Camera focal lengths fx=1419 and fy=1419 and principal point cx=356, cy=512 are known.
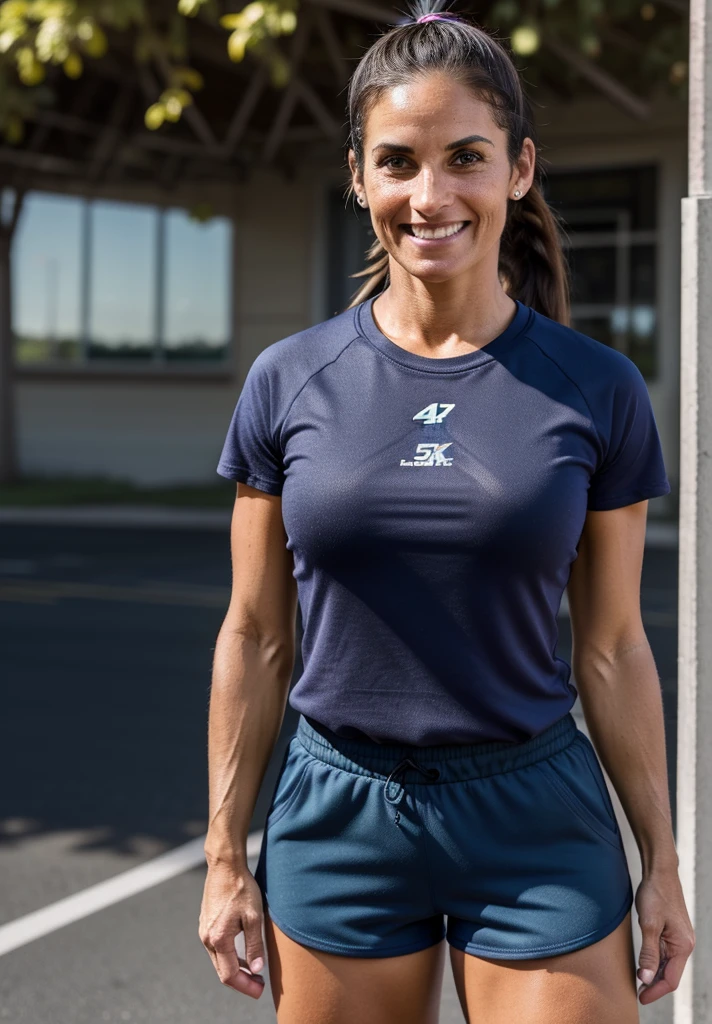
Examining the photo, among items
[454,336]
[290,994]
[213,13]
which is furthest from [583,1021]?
[213,13]

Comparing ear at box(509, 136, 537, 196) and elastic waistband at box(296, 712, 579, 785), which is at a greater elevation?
ear at box(509, 136, 537, 196)

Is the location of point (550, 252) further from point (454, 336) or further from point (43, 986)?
point (43, 986)

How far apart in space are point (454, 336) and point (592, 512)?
32 centimetres

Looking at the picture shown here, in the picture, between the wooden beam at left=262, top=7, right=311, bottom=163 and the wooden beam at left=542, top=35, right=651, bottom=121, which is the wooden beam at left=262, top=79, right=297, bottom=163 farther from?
the wooden beam at left=542, top=35, right=651, bottom=121

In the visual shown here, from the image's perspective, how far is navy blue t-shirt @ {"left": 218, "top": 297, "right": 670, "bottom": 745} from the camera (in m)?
1.92

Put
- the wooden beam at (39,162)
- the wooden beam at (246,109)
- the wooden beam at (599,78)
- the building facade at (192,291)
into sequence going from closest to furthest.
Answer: the wooden beam at (599,78)
the wooden beam at (246,109)
the building facade at (192,291)
the wooden beam at (39,162)

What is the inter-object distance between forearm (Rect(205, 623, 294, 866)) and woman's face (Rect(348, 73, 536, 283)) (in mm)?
607

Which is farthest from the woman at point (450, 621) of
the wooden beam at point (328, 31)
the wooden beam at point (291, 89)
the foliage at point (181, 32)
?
the wooden beam at point (291, 89)

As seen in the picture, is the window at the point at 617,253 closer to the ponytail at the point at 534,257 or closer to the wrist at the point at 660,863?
the ponytail at the point at 534,257

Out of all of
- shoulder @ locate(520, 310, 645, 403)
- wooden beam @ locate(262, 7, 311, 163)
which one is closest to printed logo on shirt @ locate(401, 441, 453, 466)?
shoulder @ locate(520, 310, 645, 403)

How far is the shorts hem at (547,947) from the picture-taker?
1905 millimetres

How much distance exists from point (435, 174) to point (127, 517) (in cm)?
1471

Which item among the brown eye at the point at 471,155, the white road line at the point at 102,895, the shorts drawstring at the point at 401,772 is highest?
the brown eye at the point at 471,155

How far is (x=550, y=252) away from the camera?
2.33m
